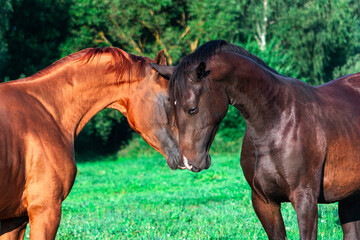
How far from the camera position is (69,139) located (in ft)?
12.8

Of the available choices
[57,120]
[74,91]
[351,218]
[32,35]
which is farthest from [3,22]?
[351,218]

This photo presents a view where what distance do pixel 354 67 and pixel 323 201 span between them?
3362cm

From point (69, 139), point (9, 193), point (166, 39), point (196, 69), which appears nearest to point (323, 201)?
point (196, 69)

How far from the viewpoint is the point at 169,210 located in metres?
8.54

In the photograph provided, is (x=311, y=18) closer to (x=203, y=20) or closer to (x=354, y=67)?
(x=354, y=67)

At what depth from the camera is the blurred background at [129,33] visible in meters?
23.3

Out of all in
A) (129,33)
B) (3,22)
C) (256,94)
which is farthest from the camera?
(129,33)

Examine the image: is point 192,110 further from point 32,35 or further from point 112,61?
point 32,35

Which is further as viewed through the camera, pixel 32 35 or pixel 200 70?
pixel 32 35

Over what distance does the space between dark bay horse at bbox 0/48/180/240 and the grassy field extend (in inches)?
95.2

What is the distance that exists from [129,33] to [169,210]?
1847 centimetres

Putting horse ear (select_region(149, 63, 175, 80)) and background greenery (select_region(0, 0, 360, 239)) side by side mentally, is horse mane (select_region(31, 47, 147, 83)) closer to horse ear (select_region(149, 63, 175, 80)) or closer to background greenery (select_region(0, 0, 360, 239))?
horse ear (select_region(149, 63, 175, 80))

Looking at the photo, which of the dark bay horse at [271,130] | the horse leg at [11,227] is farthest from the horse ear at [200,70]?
the horse leg at [11,227]

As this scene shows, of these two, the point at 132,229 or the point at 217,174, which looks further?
the point at 217,174
